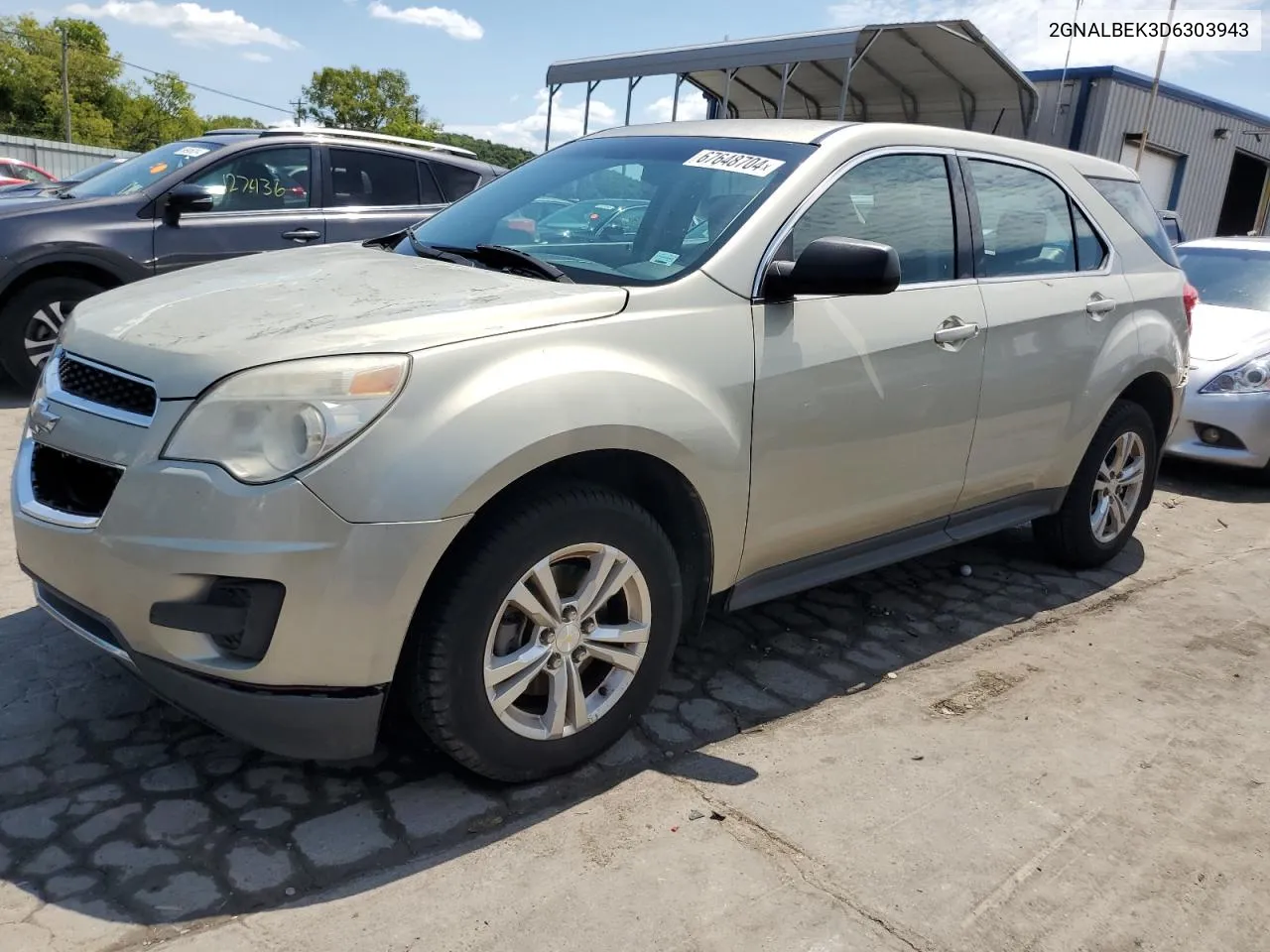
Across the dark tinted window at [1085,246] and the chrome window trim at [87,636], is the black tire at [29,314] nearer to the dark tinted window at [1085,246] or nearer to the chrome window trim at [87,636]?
the chrome window trim at [87,636]

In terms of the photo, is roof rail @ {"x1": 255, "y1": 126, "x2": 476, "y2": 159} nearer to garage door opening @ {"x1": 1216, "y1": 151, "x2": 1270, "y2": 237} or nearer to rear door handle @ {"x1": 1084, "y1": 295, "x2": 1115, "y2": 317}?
rear door handle @ {"x1": 1084, "y1": 295, "x2": 1115, "y2": 317}

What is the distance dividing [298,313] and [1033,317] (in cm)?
266

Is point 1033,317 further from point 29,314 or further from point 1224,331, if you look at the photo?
point 29,314

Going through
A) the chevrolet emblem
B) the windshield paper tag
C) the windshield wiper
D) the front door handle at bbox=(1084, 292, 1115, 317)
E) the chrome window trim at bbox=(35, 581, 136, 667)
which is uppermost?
the windshield paper tag

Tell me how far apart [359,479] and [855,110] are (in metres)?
16.2

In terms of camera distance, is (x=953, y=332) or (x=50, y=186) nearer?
(x=953, y=332)

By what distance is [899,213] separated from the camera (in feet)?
11.6

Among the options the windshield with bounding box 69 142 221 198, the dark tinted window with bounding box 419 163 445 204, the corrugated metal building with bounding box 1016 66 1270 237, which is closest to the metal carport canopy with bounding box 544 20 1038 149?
the corrugated metal building with bounding box 1016 66 1270 237

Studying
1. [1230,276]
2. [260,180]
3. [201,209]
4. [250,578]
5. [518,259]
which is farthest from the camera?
[1230,276]

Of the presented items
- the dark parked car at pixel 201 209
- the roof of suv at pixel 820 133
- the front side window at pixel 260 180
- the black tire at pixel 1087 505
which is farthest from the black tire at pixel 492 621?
the front side window at pixel 260 180

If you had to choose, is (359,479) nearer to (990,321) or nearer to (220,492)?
(220,492)

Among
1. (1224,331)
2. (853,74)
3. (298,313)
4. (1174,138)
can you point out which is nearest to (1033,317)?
(298,313)

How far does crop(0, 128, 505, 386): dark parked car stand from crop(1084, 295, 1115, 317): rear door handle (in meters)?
4.10

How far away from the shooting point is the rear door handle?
4129mm
